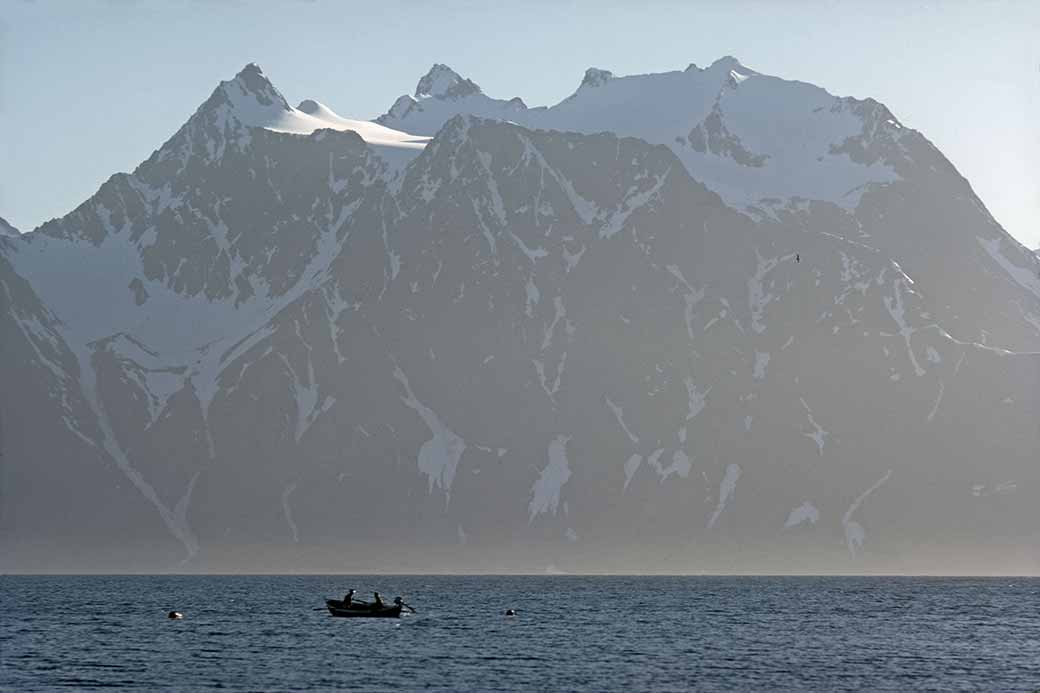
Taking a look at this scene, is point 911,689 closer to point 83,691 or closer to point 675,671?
point 675,671

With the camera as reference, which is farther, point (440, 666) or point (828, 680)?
point (440, 666)

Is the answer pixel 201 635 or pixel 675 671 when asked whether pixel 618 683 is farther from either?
pixel 201 635

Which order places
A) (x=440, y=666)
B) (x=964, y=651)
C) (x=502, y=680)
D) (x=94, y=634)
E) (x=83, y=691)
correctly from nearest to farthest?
(x=83, y=691)
(x=502, y=680)
(x=440, y=666)
(x=964, y=651)
(x=94, y=634)

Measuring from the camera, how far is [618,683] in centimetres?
14525

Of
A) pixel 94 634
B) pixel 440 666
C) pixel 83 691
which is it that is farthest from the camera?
pixel 94 634

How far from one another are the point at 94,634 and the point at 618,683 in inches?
2790

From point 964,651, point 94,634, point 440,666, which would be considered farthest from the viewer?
point 94,634

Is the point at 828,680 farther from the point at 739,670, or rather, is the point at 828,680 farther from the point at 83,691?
the point at 83,691

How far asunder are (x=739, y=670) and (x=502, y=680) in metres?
20.4

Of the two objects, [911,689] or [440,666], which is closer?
[911,689]

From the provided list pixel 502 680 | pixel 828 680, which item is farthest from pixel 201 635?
pixel 828 680

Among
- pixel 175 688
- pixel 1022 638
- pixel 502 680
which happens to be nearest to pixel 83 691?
pixel 175 688

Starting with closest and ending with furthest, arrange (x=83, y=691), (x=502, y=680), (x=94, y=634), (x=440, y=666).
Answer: (x=83, y=691)
(x=502, y=680)
(x=440, y=666)
(x=94, y=634)

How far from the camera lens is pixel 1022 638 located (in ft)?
650
